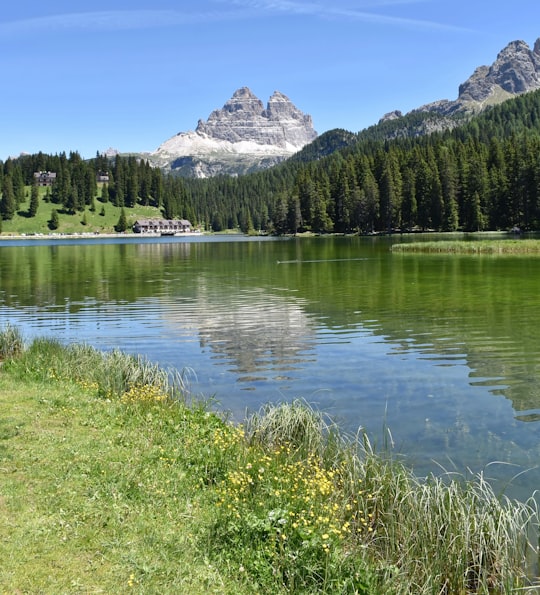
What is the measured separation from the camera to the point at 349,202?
197m

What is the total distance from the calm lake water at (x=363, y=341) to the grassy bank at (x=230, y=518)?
124 inches

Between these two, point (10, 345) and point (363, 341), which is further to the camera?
point (363, 341)

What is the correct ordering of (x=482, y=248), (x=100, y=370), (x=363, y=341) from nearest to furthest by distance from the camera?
(x=100, y=370) < (x=363, y=341) < (x=482, y=248)

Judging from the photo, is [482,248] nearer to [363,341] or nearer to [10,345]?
[363,341]

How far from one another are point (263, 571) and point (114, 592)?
2.02 metres

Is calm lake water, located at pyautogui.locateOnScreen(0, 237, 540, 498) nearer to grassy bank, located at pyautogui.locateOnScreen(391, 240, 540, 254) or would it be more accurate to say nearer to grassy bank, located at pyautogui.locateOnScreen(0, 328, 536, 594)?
grassy bank, located at pyautogui.locateOnScreen(0, 328, 536, 594)

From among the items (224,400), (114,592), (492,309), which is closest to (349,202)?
(492,309)

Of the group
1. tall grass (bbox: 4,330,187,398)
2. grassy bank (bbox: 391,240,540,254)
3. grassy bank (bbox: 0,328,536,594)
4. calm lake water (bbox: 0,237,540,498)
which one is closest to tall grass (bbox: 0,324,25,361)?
tall grass (bbox: 4,330,187,398)

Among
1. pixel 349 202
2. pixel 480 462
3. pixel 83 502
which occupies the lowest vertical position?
pixel 480 462

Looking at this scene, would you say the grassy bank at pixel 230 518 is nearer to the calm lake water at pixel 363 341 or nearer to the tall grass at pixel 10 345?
the calm lake water at pixel 363 341

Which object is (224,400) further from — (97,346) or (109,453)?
(97,346)

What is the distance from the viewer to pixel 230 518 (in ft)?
29.7

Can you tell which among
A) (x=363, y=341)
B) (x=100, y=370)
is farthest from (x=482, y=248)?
(x=100, y=370)

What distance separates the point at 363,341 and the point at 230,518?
67.5ft
